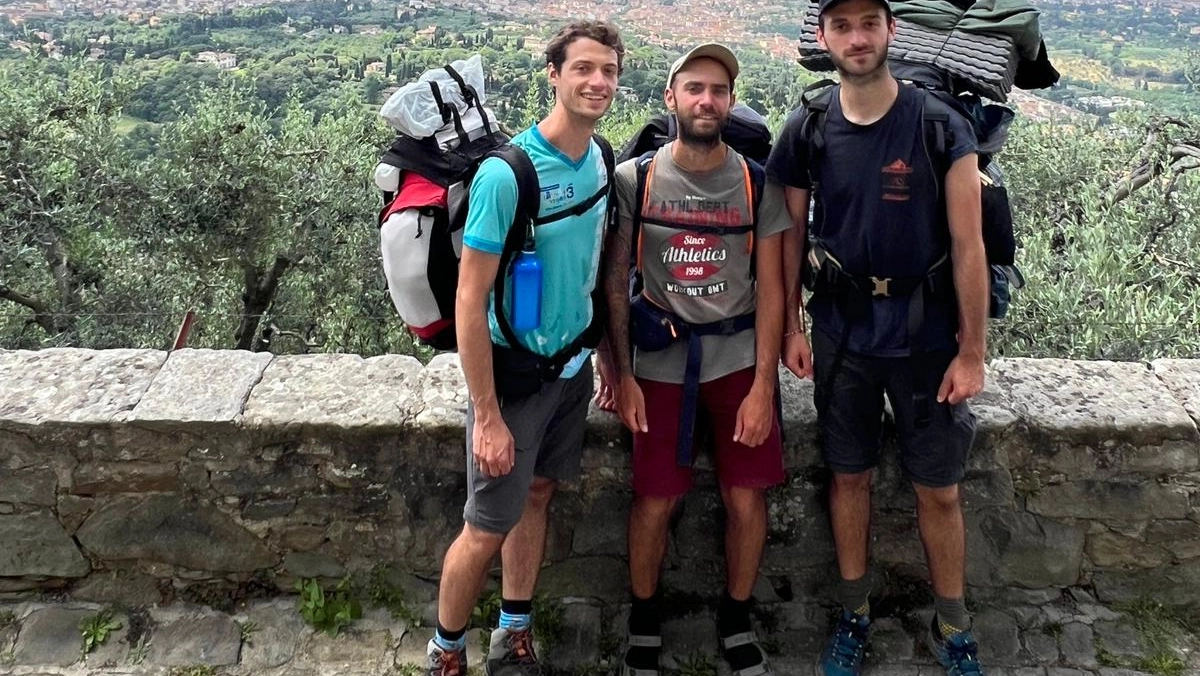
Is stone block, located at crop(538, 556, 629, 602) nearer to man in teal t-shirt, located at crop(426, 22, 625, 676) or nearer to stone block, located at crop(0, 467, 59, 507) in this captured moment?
man in teal t-shirt, located at crop(426, 22, 625, 676)

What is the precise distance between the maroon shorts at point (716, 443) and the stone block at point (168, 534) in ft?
4.79

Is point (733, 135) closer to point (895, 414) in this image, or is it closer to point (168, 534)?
point (895, 414)

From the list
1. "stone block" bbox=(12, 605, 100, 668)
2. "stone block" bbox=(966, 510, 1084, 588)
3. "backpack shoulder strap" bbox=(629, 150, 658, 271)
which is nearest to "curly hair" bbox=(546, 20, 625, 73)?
"backpack shoulder strap" bbox=(629, 150, 658, 271)

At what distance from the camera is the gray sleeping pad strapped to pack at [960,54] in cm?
241

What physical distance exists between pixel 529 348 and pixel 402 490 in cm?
92

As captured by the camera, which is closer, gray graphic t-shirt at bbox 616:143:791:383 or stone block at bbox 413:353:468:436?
gray graphic t-shirt at bbox 616:143:791:383

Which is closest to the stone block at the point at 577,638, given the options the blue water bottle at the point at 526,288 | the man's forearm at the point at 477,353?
the man's forearm at the point at 477,353

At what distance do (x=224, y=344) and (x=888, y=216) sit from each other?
1031cm

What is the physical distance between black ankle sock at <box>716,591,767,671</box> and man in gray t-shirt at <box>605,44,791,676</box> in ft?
0.96

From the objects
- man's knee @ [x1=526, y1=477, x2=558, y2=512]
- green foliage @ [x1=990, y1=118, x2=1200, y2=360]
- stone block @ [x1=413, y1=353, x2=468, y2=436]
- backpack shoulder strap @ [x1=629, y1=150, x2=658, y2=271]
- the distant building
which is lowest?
the distant building

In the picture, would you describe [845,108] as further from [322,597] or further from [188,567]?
[188,567]

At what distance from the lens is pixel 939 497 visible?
2.74 metres

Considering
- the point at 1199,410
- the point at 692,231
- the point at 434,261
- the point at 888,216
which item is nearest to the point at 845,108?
the point at 888,216

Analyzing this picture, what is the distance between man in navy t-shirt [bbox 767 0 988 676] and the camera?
92.4 inches
